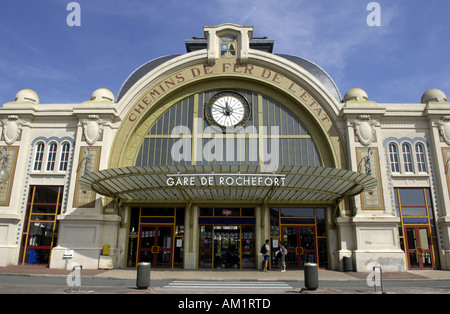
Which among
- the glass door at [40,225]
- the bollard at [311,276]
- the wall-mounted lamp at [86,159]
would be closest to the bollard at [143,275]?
the bollard at [311,276]

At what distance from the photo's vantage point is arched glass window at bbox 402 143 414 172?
2345 cm

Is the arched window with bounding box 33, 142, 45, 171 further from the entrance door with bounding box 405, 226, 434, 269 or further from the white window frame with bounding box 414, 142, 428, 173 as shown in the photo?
the white window frame with bounding box 414, 142, 428, 173

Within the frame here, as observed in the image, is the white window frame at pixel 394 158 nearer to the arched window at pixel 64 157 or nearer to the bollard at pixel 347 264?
the bollard at pixel 347 264

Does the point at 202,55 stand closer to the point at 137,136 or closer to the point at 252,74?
the point at 252,74

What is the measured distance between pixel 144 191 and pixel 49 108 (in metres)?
9.45

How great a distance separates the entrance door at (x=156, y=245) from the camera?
2255 cm

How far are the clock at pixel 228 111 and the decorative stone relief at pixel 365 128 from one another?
7265mm

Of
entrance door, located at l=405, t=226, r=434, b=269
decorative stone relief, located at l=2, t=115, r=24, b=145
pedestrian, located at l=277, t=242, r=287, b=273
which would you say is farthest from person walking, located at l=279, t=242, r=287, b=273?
decorative stone relief, located at l=2, t=115, r=24, b=145

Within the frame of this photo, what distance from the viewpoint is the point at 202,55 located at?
25422mm

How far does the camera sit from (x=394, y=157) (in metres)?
23.6

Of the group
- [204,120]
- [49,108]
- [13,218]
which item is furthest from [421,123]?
[13,218]

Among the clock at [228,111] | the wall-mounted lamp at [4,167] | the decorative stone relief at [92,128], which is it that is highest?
the clock at [228,111]

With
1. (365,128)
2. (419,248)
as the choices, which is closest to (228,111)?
(365,128)

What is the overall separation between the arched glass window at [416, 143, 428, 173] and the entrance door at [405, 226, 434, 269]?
151 inches
